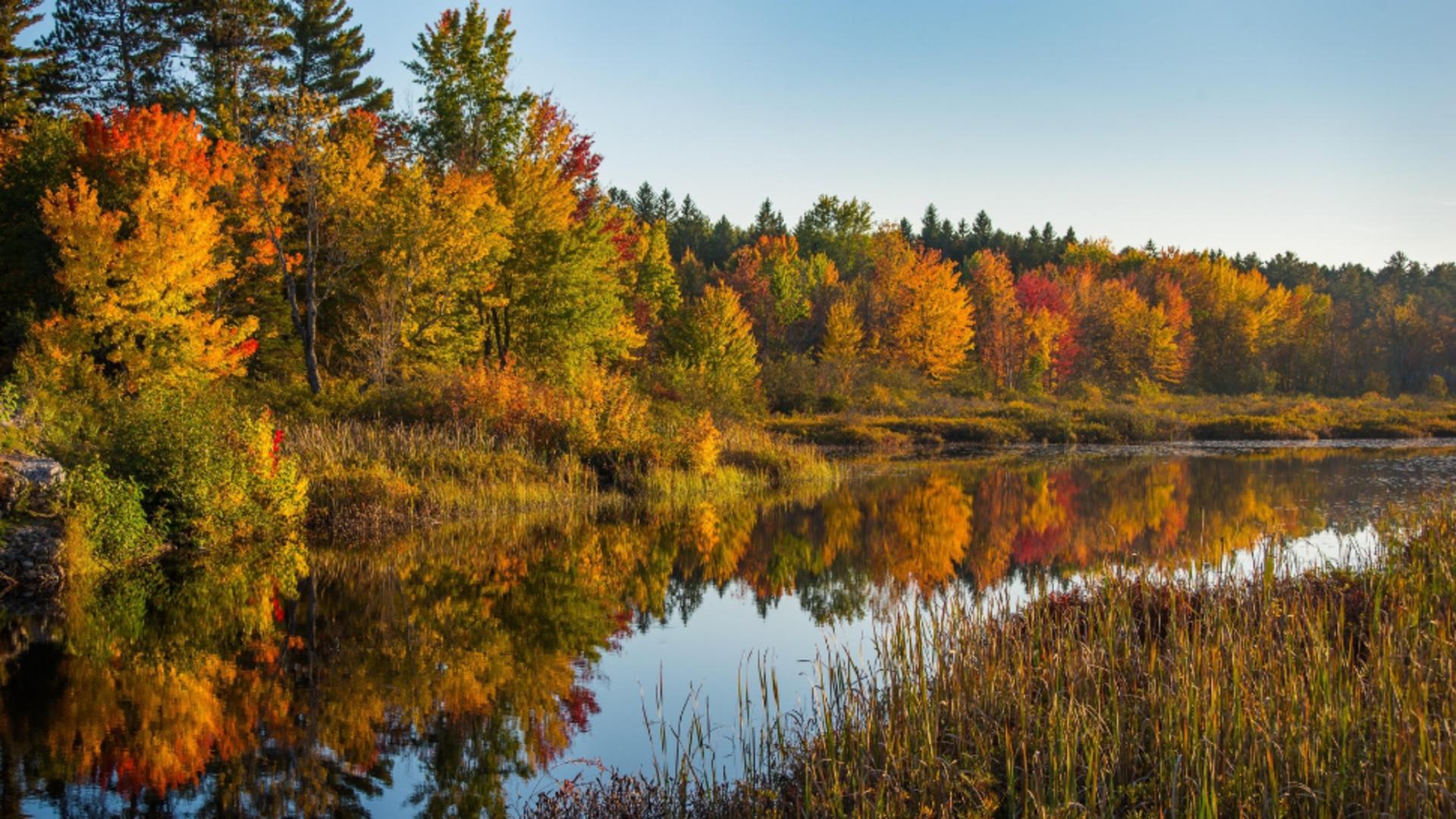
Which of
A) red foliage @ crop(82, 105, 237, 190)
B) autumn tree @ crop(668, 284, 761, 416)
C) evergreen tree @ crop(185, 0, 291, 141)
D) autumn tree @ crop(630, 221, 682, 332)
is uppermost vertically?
evergreen tree @ crop(185, 0, 291, 141)

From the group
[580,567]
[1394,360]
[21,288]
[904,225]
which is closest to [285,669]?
[580,567]

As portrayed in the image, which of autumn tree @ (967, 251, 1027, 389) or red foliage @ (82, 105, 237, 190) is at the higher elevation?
red foliage @ (82, 105, 237, 190)

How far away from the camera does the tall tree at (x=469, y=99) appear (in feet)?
118

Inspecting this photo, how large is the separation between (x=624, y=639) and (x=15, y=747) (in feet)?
18.1

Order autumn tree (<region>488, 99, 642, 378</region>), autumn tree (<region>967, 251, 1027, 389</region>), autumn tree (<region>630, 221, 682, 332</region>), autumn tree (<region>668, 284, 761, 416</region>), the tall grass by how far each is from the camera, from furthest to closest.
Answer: autumn tree (<region>967, 251, 1027, 389</region>) → autumn tree (<region>630, 221, 682, 332</region>) → autumn tree (<region>668, 284, 761, 416</region>) → autumn tree (<region>488, 99, 642, 378</region>) → the tall grass

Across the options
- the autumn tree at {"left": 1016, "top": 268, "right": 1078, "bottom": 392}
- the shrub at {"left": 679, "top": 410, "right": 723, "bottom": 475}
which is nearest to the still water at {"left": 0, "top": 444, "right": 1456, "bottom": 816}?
the shrub at {"left": 679, "top": 410, "right": 723, "bottom": 475}

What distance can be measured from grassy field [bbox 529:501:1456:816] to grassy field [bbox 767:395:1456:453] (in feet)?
104

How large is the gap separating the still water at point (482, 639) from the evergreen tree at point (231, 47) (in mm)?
26699

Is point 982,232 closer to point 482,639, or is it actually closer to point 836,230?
point 836,230

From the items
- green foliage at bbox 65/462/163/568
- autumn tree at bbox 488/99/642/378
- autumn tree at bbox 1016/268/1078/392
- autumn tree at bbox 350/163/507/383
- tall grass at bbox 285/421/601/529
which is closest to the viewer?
green foliage at bbox 65/462/163/568

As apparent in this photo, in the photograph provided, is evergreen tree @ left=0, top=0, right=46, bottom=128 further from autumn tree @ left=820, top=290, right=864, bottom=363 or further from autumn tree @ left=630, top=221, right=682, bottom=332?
autumn tree @ left=820, top=290, right=864, bottom=363

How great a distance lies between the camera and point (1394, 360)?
74500 mm

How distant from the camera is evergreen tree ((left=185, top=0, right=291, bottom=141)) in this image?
Result: 3631 cm

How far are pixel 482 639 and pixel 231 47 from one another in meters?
34.5
